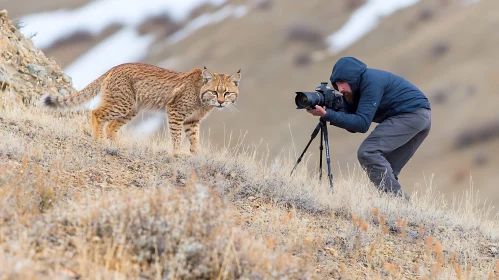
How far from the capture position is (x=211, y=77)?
26.3 feet

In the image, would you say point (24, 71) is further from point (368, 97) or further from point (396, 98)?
point (396, 98)

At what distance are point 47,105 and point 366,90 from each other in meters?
4.32

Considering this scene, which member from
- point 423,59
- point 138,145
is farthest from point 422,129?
point 423,59

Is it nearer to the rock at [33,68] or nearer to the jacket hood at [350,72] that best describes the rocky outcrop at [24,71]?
the rock at [33,68]

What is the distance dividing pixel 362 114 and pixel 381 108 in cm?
70

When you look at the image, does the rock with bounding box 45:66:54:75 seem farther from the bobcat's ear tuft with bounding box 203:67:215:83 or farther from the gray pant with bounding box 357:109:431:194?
the gray pant with bounding box 357:109:431:194

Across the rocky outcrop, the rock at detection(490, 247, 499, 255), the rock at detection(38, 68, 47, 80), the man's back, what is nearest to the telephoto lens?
the man's back

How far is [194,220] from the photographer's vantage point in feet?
12.3

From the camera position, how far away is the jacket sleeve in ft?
21.5

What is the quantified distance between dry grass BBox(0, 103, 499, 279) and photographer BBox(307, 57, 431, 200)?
12.7 inches

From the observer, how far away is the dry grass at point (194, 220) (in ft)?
11.7

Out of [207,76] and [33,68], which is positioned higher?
[33,68]

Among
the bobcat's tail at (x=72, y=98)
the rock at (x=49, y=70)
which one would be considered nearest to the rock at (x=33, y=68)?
the rock at (x=49, y=70)

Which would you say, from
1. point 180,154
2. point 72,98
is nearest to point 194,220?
point 180,154
